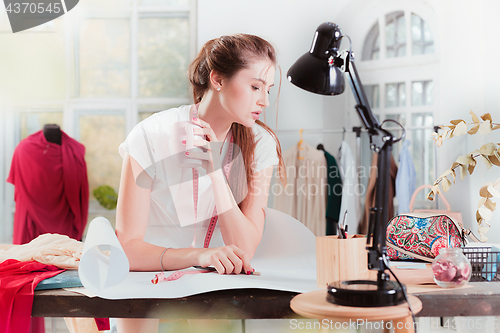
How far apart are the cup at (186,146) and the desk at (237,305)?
454mm

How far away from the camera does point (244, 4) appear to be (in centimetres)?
283

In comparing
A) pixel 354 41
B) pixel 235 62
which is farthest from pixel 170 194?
pixel 354 41

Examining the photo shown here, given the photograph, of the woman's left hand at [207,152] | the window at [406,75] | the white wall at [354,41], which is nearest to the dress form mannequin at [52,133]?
the white wall at [354,41]

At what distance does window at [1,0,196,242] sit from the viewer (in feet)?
9.61

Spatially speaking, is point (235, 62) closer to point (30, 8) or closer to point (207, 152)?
point (207, 152)

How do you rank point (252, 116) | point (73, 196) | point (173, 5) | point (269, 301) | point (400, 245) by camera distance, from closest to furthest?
point (269, 301) < point (400, 245) < point (252, 116) < point (73, 196) < point (173, 5)

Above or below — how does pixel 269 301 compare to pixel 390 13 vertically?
below

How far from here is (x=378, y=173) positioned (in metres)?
0.64

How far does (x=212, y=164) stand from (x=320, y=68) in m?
0.50

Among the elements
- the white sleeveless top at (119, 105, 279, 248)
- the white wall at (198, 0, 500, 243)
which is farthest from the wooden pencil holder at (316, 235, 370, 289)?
the white wall at (198, 0, 500, 243)

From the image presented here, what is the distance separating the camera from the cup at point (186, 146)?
110cm

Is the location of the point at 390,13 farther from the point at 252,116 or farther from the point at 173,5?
the point at 252,116

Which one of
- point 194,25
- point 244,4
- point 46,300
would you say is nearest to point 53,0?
point 194,25

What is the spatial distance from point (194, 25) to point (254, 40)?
5.54ft
